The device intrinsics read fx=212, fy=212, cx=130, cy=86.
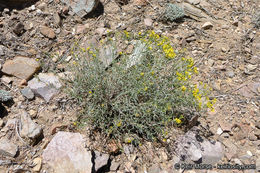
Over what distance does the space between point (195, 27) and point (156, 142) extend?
2.74 metres

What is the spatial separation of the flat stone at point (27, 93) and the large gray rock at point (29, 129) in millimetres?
320

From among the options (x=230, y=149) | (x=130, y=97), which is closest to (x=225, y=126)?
(x=230, y=149)

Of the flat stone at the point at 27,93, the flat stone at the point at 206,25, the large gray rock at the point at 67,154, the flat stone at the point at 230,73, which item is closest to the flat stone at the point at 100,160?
the large gray rock at the point at 67,154

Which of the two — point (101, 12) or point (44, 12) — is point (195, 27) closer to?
point (101, 12)

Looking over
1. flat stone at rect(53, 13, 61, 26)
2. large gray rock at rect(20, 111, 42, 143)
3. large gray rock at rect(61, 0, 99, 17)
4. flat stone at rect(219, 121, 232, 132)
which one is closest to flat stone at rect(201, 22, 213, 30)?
flat stone at rect(219, 121, 232, 132)

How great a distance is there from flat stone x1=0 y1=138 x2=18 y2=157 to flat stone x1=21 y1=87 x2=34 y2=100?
0.69m

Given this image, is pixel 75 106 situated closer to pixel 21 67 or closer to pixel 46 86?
pixel 46 86

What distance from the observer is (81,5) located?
4102 mm

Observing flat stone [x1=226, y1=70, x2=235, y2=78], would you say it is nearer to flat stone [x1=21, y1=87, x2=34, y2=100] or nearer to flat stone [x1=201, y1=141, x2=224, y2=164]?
flat stone [x1=201, y1=141, x2=224, y2=164]

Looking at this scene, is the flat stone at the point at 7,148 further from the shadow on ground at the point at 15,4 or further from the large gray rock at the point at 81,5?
the large gray rock at the point at 81,5

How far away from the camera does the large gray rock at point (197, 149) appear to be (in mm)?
2895

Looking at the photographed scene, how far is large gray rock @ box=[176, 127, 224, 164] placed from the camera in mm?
2895

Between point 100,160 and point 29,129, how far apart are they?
39.8 inches

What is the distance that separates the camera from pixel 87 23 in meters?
4.15
